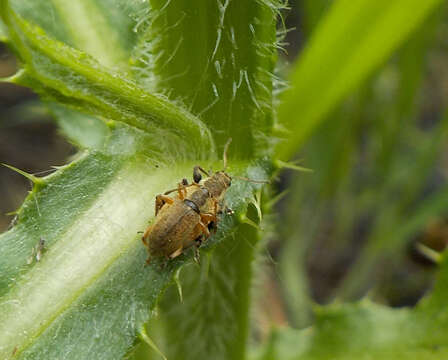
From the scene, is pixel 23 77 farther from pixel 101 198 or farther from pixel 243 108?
pixel 243 108

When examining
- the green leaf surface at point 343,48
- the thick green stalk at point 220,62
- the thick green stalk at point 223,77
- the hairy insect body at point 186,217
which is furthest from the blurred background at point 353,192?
the thick green stalk at point 220,62

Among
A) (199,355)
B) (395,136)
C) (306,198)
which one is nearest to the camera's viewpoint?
(199,355)

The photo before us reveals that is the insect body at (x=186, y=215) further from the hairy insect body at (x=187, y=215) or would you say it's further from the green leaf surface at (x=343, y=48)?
the green leaf surface at (x=343, y=48)

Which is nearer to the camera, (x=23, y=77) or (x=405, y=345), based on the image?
(x=23, y=77)

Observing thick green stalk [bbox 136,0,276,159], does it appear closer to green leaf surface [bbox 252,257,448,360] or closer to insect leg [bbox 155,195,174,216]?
insect leg [bbox 155,195,174,216]

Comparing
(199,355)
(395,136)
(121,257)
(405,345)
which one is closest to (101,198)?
(121,257)

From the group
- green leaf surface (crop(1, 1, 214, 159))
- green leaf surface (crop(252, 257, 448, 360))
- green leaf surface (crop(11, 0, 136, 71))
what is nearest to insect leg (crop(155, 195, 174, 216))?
green leaf surface (crop(1, 1, 214, 159))

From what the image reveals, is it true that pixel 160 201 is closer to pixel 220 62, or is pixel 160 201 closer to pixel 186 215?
pixel 186 215
